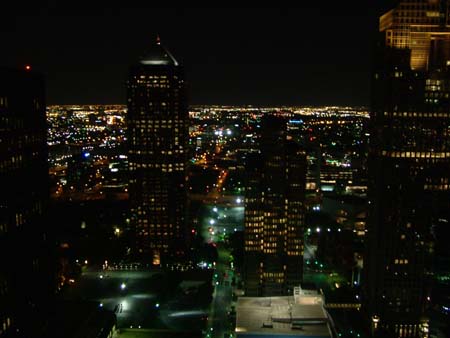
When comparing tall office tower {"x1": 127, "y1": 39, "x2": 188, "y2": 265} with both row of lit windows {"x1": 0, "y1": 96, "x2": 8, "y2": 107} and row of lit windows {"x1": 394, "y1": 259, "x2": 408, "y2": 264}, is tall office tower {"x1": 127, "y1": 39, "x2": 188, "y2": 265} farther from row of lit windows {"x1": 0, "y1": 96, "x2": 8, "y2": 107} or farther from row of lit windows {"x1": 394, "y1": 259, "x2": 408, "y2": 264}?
row of lit windows {"x1": 0, "y1": 96, "x2": 8, "y2": 107}

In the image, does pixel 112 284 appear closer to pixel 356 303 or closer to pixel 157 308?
pixel 157 308

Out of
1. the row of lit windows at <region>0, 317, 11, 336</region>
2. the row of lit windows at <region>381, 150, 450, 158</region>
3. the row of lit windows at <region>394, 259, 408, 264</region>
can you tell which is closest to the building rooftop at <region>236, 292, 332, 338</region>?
the row of lit windows at <region>394, 259, 408, 264</region>

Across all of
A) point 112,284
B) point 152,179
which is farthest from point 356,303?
point 152,179

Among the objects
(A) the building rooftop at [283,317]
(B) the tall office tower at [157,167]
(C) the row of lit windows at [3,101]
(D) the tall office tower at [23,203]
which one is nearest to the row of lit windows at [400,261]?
(A) the building rooftop at [283,317]

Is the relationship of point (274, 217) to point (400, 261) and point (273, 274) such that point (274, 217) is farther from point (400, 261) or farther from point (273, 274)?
point (400, 261)

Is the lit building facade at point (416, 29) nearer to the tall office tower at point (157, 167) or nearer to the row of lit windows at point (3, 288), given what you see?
the tall office tower at point (157, 167)

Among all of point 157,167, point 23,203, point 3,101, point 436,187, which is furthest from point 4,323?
point 157,167
